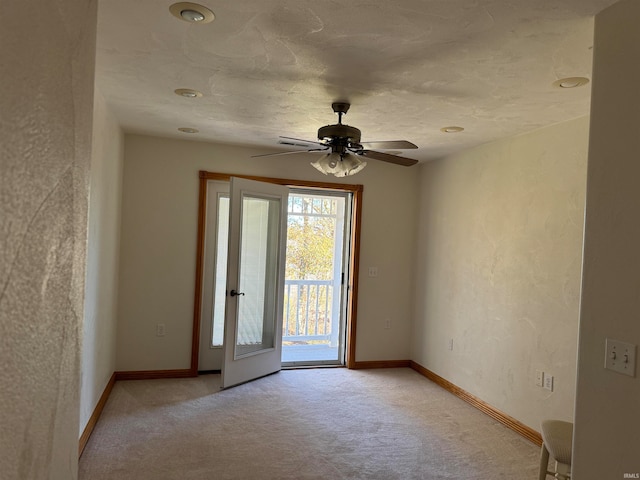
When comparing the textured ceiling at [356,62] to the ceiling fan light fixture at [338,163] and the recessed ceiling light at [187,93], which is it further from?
the ceiling fan light fixture at [338,163]

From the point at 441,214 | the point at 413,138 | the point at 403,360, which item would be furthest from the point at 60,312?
the point at 403,360

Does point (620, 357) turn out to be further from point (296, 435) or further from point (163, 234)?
point (163, 234)

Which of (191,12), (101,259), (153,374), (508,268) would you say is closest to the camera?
(191,12)

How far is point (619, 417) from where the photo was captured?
163cm

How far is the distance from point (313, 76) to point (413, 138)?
66.9 inches

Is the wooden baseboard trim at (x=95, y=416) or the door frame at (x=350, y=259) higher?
the door frame at (x=350, y=259)

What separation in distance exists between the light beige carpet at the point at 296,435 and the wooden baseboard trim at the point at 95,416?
50 millimetres

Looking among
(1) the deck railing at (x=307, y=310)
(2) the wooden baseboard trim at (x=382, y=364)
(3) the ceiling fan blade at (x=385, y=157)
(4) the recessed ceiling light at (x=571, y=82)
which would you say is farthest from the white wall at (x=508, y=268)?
(1) the deck railing at (x=307, y=310)

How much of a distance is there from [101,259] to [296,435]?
197 cm

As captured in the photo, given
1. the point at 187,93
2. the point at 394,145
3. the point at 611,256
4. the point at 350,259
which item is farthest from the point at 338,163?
the point at 350,259

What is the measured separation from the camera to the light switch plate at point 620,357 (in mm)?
1582

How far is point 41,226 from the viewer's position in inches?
32.0

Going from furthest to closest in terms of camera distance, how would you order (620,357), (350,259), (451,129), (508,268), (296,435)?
1. (350,259)
2. (508,268)
3. (451,129)
4. (296,435)
5. (620,357)

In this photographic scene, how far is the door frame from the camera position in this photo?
4.68 metres
